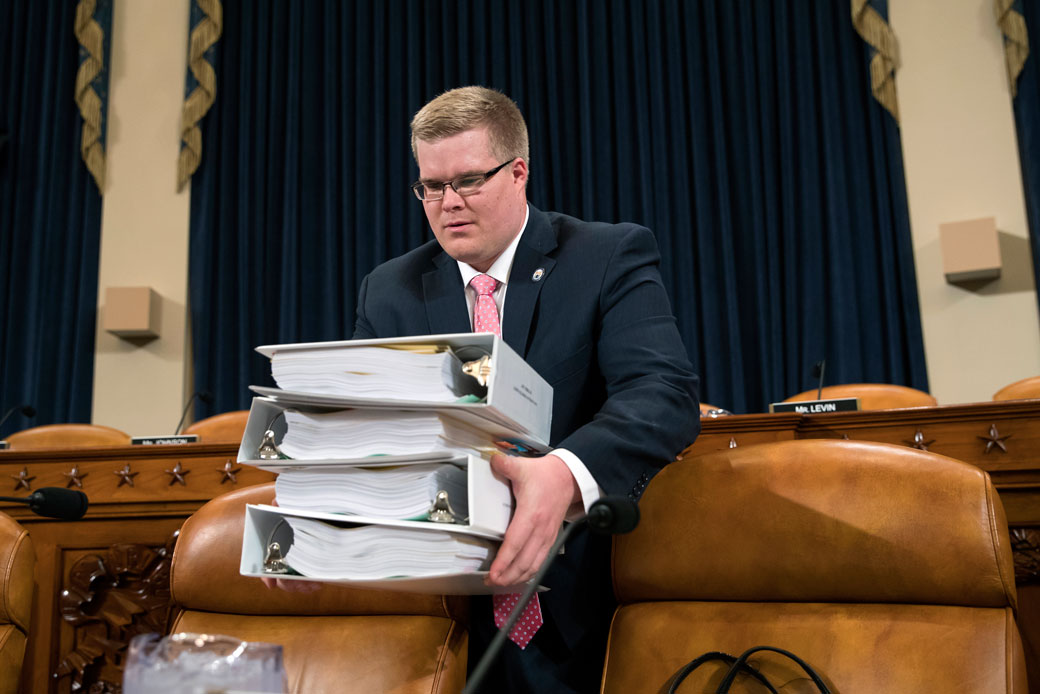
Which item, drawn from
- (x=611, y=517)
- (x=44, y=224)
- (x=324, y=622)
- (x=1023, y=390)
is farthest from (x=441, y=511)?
(x=44, y=224)

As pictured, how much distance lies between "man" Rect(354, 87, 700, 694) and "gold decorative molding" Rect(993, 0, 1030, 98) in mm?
4626

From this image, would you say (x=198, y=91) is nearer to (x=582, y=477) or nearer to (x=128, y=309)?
(x=128, y=309)

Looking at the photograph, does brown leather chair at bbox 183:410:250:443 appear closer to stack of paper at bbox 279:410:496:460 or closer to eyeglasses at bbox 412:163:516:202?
eyeglasses at bbox 412:163:516:202

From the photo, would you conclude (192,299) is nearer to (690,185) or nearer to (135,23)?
(135,23)

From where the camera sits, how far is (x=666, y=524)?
1.34 m

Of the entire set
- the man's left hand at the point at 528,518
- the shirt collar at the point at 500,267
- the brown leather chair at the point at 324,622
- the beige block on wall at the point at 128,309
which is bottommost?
the brown leather chair at the point at 324,622

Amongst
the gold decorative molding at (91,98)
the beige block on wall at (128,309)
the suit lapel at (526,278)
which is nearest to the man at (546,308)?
the suit lapel at (526,278)

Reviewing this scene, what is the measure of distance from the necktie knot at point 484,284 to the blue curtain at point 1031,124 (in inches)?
179

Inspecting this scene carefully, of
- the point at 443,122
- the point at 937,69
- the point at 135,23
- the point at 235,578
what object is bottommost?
the point at 235,578

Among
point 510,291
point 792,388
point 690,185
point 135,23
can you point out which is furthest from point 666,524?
point 135,23

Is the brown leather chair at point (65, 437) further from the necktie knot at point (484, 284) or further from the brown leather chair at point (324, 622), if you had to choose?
the necktie knot at point (484, 284)

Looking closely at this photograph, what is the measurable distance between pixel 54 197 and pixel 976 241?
562 cm

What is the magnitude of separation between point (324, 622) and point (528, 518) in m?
0.54

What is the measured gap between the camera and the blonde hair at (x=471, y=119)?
1545 millimetres
